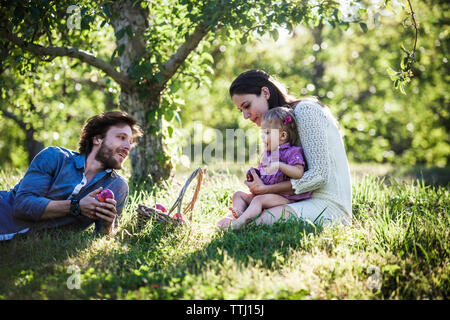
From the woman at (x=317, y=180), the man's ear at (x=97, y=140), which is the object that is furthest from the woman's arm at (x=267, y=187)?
the man's ear at (x=97, y=140)

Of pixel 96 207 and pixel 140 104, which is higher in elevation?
pixel 140 104

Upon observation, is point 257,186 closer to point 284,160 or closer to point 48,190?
point 284,160

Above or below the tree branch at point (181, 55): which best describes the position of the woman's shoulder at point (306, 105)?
below

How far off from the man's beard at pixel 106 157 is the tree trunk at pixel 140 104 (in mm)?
1387

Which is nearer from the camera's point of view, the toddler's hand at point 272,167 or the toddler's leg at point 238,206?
the toddler's hand at point 272,167

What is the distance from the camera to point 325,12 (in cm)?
470

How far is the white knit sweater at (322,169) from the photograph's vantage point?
11.1 ft

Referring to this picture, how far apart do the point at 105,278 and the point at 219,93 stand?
1455 centimetres

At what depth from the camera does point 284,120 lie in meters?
3.45

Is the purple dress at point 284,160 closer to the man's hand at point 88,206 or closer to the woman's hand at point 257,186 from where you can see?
the woman's hand at point 257,186

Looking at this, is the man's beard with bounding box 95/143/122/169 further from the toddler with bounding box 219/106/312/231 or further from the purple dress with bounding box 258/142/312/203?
the purple dress with bounding box 258/142/312/203

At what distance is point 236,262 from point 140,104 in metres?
3.12

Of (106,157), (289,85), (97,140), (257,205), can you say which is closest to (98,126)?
(97,140)

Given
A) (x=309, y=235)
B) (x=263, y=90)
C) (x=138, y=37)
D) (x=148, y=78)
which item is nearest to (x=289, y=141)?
(x=263, y=90)
